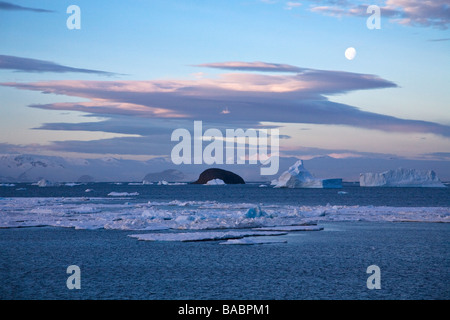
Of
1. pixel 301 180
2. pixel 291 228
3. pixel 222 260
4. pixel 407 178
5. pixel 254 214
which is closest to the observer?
pixel 222 260

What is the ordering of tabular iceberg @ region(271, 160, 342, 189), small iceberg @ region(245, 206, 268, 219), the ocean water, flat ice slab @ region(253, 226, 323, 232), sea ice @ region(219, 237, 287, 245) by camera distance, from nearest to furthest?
the ocean water, sea ice @ region(219, 237, 287, 245), flat ice slab @ region(253, 226, 323, 232), small iceberg @ region(245, 206, 268, 219), tabular iceberg @ region(271, 160, 342, 189)

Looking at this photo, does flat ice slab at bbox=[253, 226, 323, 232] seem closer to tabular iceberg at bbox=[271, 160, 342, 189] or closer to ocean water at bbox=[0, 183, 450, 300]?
ocean water at bbox=[0, 183, 450, 300]

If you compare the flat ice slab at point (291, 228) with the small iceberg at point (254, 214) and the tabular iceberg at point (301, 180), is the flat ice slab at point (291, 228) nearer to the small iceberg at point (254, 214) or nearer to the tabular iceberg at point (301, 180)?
the small iceberg at point (254, 214)

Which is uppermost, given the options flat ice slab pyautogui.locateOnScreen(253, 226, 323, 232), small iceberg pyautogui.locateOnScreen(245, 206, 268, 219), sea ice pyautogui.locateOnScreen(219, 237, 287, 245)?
small iceberg pyautogui.locateOnScreen(245, 206, 268, 219)

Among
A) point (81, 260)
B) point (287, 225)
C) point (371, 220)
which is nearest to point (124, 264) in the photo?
point (81, 260)

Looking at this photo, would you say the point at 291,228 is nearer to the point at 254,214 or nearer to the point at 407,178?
the point at 254,214

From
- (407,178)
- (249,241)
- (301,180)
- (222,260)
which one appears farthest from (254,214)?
(407,178)

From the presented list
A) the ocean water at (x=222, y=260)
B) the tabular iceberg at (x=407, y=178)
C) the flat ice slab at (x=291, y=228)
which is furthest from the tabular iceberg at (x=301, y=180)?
the ocean water at (x=222, y=260)

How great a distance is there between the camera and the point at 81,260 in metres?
15.2

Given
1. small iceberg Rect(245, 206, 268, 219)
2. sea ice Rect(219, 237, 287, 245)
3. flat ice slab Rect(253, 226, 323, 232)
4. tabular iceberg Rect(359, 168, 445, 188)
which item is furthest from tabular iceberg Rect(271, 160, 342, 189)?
sea ice Rect(219, 237, 287, 245)
